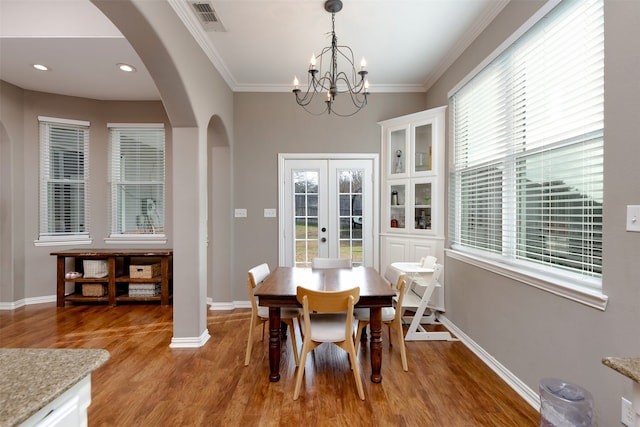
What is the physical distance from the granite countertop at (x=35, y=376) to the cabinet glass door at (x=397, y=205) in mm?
3486

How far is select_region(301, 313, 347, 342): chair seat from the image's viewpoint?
2.08 m

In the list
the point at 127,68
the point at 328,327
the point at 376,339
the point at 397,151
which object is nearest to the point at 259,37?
the point at 127,68

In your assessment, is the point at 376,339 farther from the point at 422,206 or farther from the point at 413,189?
Answer: the point at 413,189

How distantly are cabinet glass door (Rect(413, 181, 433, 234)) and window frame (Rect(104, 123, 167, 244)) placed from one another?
364cm

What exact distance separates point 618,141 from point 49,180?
19.8 ft

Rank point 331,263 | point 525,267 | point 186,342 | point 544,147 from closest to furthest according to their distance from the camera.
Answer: point 544,147
point 525,267
point 186,342
point 331,263

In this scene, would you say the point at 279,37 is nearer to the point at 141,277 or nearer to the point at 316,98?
the point at 316,98

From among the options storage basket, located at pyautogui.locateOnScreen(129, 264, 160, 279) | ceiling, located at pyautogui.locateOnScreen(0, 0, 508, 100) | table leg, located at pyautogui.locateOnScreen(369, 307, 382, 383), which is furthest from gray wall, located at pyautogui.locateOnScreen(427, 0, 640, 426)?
storage basket, located at pyautogui.locateOnScreen(129, 264, 160, 279)

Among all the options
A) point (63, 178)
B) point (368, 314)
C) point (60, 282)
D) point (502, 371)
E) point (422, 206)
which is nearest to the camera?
point (502, 371)

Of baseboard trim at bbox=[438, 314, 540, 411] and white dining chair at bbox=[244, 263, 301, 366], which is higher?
white dining chair at bbox=[244, 263, 301, 366]

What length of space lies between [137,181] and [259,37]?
116 inches

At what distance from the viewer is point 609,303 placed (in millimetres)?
1493

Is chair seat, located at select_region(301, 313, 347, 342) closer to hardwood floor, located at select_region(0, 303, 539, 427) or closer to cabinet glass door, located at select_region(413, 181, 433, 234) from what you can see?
hardwood floor, located at select_region(0, 303, 539, 427)

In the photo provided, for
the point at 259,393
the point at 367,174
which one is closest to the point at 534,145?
the point at 367,174
